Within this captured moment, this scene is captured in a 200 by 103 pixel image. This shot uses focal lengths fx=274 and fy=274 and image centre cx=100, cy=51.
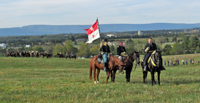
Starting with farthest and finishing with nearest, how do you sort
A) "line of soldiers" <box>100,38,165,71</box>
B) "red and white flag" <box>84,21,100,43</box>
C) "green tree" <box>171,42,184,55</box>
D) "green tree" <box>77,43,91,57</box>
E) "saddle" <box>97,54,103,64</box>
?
"green tree" <box>77,43,91,57</box>
"green tree" <box>171,42,184,55</box>
"red and white flag" <box>84,21,100,43</box>
"saddle" <box>97,54,103,64</box>
"line of soldiers" <box>100,38,165,71</box>

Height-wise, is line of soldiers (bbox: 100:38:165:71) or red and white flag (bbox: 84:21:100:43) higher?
red and white flag (bbox: 84:21:100:43)

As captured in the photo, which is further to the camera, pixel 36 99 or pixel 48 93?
pixel 48 93

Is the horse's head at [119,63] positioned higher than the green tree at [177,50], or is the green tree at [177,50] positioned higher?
the green tree at [177,50]

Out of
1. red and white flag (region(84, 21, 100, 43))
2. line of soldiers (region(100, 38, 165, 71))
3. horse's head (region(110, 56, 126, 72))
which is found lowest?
horse's head (region(110, 56, 126, 72))

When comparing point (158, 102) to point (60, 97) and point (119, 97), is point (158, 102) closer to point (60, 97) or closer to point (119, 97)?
point (119, 97)

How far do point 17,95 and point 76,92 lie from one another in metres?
2.77

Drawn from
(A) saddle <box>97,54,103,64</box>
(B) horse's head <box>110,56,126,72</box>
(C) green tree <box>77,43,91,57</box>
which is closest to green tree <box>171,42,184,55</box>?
(C) green tree <box>77,43,91,57</box>

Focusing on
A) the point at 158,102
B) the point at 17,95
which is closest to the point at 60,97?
the point at 17,95

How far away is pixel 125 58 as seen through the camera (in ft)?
58.5

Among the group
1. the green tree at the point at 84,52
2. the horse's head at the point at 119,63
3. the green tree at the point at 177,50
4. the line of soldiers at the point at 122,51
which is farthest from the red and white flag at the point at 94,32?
the green tree at the point at 84,52

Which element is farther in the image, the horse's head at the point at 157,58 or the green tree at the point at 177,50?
the green tree at the point at 177,50

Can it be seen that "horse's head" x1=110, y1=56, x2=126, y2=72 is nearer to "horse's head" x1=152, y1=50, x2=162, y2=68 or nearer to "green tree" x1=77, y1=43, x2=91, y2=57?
"horse's head" x1=152, y1=50, x2=162, y2=68

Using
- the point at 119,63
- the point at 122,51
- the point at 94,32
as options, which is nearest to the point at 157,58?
the point at 119,63

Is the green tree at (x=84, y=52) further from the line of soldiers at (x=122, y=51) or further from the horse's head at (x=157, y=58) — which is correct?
the horse's head at (x=157, y=58)
